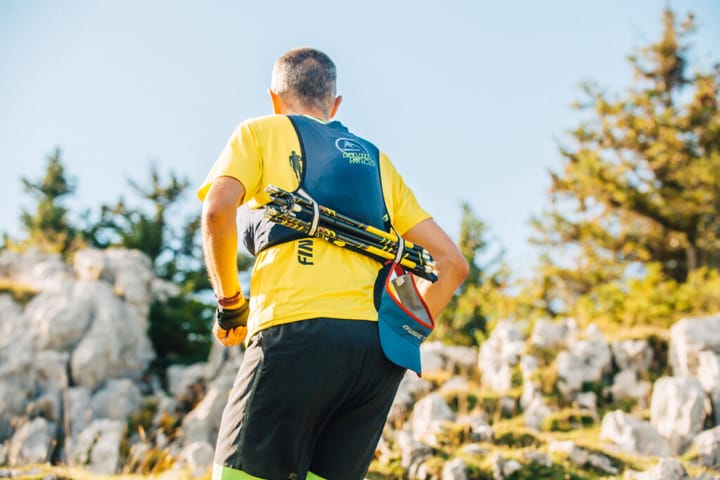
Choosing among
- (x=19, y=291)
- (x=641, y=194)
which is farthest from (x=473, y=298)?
(x=19, y=291)

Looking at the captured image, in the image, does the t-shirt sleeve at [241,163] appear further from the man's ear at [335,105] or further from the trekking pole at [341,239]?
the man's ear at [335,105]

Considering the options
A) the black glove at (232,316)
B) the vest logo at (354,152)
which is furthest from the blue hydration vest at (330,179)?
the black glove at (232,316)

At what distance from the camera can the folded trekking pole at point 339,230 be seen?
2312 millimetres

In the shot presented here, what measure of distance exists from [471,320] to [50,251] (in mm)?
17482

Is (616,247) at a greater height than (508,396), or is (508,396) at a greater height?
(616,247)

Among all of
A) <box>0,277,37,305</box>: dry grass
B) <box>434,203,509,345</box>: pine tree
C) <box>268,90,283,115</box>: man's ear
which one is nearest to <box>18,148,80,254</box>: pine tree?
<box>0,277,37,305</box>: dry grass

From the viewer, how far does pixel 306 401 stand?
7.10ft

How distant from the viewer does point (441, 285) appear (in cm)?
290

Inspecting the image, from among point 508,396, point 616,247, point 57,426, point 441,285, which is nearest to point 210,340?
point 57,426

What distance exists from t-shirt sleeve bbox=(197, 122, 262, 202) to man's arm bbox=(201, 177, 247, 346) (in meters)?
0.04

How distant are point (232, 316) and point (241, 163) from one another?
625 mm

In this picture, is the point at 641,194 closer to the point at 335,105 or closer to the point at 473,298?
the point at 473,298

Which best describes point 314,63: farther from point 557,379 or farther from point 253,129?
point 557,379

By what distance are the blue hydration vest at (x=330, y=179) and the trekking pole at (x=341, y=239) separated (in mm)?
61
